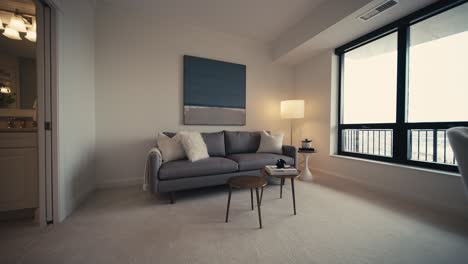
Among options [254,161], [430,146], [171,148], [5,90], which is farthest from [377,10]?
[5,90]

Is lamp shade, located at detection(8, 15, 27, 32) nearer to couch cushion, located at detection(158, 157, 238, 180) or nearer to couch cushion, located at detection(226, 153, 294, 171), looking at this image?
couch cushion, located at detection(158, 157, 238, 180)

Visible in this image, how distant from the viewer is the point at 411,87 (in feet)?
7.44

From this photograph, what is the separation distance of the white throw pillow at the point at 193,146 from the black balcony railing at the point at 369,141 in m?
2.63

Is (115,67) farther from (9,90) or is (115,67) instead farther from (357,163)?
(357,163)

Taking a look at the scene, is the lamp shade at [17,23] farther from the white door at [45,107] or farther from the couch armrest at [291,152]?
the couch armrest at [291,152]

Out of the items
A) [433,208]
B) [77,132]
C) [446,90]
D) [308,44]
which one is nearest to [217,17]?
[308,44]

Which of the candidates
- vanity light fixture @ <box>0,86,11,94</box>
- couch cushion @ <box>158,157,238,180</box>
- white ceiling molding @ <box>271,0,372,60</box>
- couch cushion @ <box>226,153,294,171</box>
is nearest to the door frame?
couch cushion @ <box>158,157,238,180</box>

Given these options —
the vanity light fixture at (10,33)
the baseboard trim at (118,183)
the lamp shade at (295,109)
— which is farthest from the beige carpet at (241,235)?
the vanity light fixture at (10,33)

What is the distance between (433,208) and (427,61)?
179cm

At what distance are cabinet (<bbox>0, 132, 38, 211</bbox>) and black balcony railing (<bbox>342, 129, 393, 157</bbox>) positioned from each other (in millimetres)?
4272

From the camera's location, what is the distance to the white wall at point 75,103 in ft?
5.20

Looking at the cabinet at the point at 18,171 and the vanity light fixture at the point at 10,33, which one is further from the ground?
the vanity light fixture at the point at 10,33

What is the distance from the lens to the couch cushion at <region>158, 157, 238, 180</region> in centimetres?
195

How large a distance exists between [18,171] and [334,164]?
4159 millimetres
